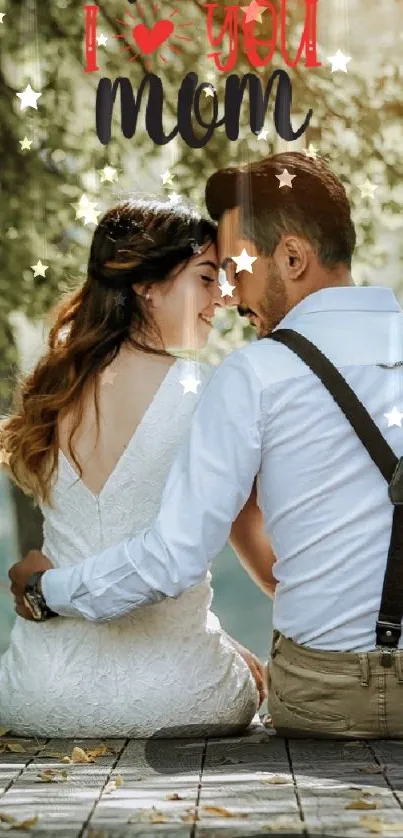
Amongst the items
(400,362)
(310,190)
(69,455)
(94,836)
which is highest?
(310,190)

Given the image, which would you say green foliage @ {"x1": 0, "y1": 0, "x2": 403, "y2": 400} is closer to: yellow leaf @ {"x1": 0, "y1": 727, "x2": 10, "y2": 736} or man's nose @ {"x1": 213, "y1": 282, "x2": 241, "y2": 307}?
man's nose @ {"x1": 213, "y1": 282, "x2": 241, "y2": 307}

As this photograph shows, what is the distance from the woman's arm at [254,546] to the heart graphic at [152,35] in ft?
4.32

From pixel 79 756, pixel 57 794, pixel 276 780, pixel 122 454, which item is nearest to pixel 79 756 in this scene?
pixel 79 756

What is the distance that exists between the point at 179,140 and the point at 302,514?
1.35 metres

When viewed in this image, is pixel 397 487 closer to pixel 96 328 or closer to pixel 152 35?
pixel 96 328

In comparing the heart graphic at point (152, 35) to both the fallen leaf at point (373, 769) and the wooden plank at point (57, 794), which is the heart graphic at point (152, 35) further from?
the fallen leaf at point (373, 769)

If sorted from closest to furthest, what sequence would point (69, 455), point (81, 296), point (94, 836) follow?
point (94, 836) → point (69, 455) → point (81, 296)

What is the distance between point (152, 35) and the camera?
376cm

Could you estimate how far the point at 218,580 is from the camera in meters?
4.04

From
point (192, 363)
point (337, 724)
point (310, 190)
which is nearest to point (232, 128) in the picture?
point (310, 190)

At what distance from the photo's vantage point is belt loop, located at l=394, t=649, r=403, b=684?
2.72 m

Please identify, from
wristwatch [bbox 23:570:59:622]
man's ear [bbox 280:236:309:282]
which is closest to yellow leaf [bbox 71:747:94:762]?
wristwatch [bbox 23:570:59:622]

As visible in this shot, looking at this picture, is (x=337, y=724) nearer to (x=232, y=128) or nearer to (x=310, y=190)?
(x=310, y=190)

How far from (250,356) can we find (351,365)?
206 millimetres
